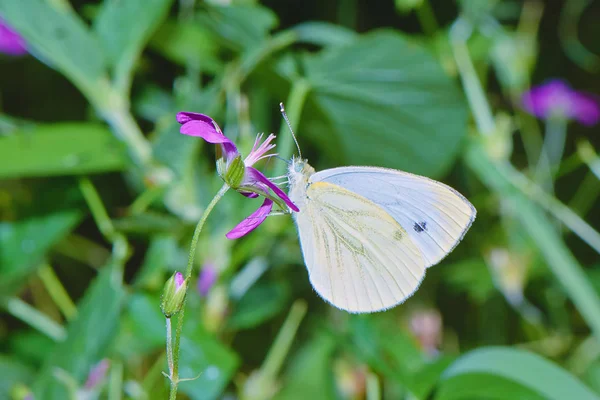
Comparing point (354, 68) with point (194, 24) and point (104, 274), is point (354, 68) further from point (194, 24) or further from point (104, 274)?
point (104, 274)

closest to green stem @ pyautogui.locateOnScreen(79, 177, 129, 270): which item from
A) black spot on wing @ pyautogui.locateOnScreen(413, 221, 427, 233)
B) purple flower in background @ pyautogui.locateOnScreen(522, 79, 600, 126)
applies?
black spot on wing @ pyautogui.locateOnScreen(413, 221, 427, 233)

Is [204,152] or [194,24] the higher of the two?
[194,24]

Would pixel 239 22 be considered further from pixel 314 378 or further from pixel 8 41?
pixel 314 378

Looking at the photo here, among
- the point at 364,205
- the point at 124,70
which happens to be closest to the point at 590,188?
the point at 364,205

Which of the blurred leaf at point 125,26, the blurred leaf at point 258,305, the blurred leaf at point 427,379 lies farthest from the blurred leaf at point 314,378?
the blurred leaf at point 125,26

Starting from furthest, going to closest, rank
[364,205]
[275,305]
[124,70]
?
[275,305] → [124,70] → [364,205]

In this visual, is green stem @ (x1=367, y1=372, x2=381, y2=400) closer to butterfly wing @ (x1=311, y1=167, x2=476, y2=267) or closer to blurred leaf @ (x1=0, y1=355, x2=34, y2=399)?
butterfly wing @ (x1=311, y1=167, x2=476, y2=267)
